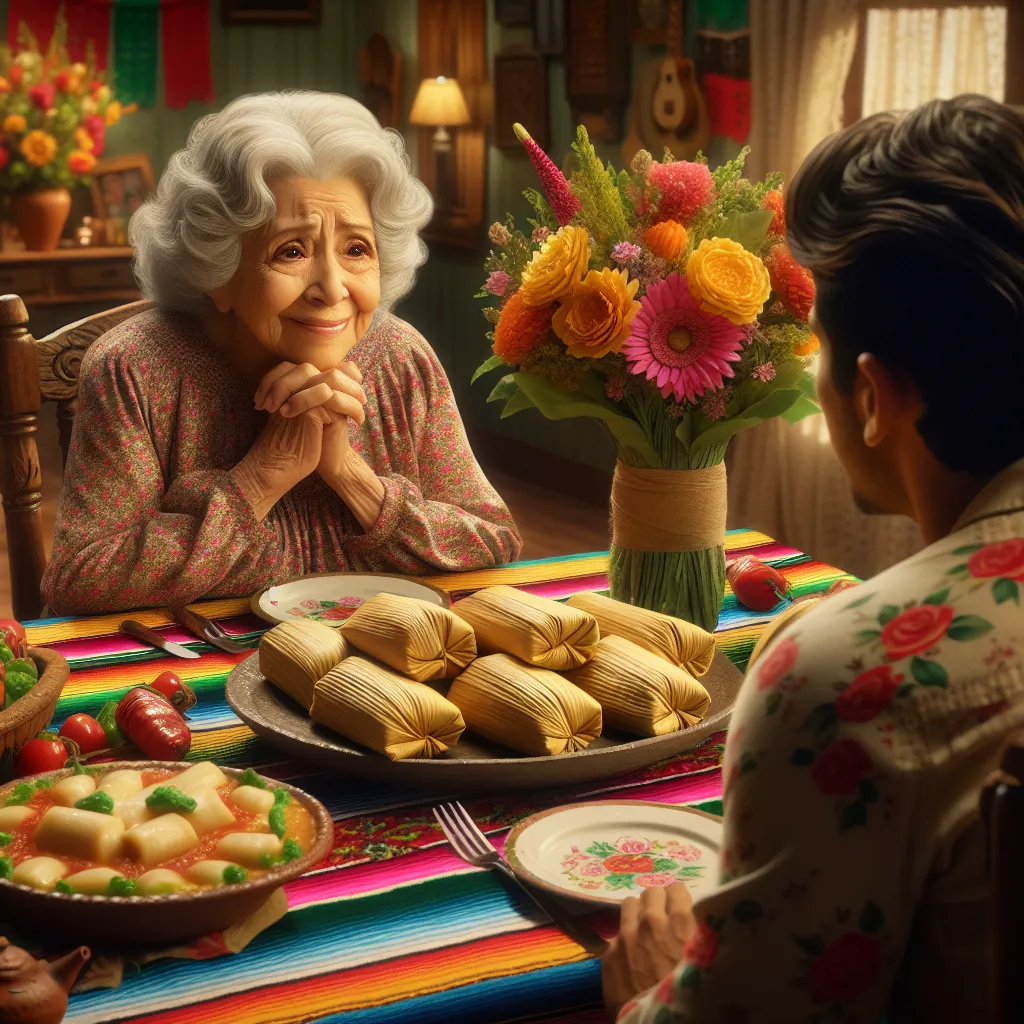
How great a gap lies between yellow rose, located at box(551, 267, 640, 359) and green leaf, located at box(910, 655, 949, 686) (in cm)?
78

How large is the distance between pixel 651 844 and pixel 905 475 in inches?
17.5

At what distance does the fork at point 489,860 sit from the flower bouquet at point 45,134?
5111 millimetres

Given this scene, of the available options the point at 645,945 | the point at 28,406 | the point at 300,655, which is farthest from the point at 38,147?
the point at 645,945

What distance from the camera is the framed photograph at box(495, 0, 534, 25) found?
19.2 ft

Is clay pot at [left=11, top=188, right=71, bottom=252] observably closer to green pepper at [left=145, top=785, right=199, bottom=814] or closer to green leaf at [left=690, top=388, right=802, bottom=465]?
green leaf at [left=690, top=388, right=802, bottom=465]

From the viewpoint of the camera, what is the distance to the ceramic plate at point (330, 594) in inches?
68.5

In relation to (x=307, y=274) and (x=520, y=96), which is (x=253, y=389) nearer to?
(x=307, y=274)

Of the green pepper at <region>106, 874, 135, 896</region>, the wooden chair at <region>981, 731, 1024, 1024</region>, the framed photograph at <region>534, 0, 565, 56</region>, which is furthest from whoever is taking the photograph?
the framed photograph at <region>534, 0, 565, 56</region>

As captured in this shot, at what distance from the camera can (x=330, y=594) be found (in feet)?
6.00

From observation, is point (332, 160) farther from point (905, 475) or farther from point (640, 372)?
point (905, 475)

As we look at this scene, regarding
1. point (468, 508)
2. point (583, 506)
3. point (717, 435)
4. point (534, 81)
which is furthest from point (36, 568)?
point (534, 81)

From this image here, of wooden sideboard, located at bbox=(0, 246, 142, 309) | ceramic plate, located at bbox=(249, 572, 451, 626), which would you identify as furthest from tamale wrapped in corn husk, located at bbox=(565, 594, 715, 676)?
wooden sideboard, located at bbox=(0, 246, 142, 309)

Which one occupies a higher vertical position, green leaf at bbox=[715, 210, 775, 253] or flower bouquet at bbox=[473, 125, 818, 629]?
green leaf at bbox=[715, 210, 775, 253]

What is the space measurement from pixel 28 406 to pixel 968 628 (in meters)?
1.62
